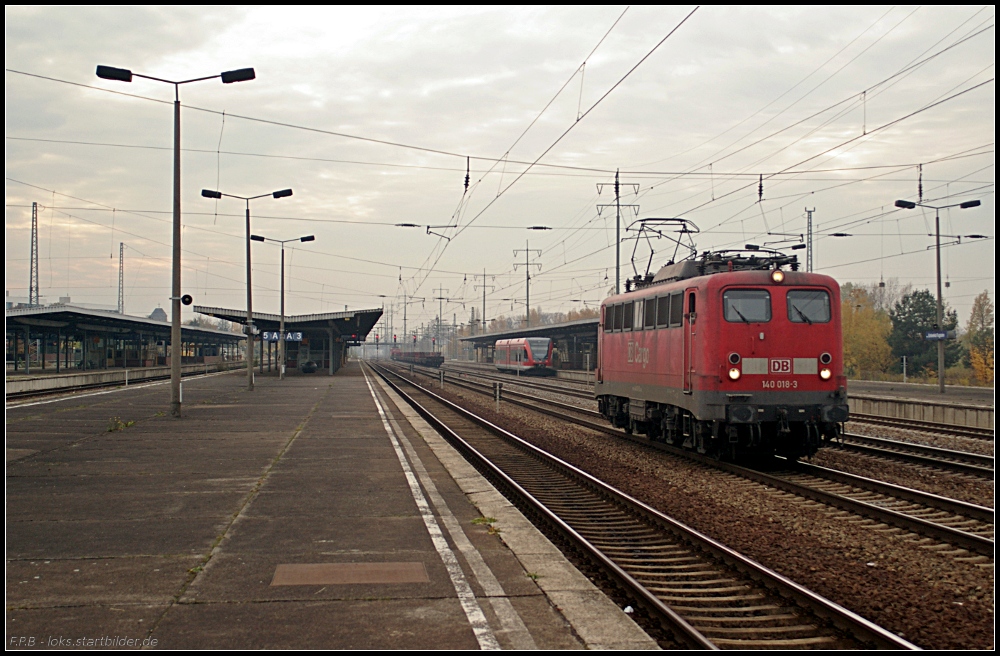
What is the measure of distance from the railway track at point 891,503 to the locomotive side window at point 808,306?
2457 millimetres

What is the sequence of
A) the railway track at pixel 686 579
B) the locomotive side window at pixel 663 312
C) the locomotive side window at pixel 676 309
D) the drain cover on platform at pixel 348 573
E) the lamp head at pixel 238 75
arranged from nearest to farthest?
the railway track at pixel 686 579 < the drain cover on platform at pixel 348 573 < the locomotive side window at pixel 676 309 < the locomotive side window at pixel 663 312 < the lamp head at pixel 238 75

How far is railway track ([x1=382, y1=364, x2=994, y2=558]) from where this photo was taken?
8.68m

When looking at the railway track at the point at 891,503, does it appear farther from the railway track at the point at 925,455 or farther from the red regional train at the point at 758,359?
the red regional train at the point at 758,359

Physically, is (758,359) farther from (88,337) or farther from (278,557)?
(88,337)

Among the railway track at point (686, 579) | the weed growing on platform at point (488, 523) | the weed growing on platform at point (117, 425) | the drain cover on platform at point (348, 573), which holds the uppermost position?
the weed growing on platform at point (117, 425)

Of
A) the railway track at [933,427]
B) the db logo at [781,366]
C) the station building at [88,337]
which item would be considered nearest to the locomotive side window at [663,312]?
the db logo at [781,366]

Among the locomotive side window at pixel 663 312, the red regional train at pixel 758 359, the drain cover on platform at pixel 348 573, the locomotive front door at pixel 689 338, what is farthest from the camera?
→ the locomotive side window at pixel 663 312

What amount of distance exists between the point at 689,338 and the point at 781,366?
1.56 m

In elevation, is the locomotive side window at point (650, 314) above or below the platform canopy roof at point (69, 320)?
Result: below

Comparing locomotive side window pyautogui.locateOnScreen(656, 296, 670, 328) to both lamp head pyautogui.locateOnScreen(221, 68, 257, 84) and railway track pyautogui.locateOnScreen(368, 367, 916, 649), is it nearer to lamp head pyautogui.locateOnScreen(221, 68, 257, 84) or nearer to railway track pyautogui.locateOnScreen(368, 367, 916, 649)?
railway track pyautogui.locateOnScreen(368, 367, 916, 649)

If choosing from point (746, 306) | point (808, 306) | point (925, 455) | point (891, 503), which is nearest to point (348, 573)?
point (891, 503)

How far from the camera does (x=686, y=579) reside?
7.43 m

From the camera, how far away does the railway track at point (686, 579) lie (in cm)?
571

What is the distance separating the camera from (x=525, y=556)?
7.53m
